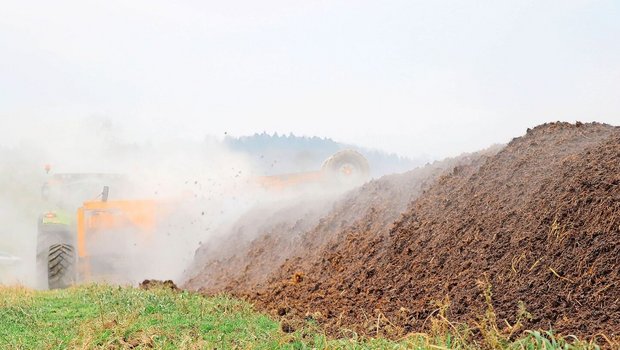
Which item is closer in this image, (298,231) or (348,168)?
(298,231)

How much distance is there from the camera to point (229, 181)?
19906 mm

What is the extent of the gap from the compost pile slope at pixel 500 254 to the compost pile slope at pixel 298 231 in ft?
2.67

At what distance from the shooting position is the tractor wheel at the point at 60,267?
Answer: 49.0 ft

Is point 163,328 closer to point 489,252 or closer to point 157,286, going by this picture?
point 489,252

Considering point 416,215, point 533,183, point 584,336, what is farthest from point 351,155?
point 584,336

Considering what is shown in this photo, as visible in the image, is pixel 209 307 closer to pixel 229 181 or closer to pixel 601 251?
pixel 601 251

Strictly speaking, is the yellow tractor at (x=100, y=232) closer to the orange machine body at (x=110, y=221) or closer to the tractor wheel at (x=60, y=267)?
the orange machine body at (x=110, y=221)

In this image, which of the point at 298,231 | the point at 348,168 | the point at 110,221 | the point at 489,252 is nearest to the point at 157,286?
the point at 298,231

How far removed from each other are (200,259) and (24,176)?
3818 centimetres

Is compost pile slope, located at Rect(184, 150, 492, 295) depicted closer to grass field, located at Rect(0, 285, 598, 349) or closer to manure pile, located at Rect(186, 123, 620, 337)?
manure pile, located at Rect(186, 123, 620, 337)

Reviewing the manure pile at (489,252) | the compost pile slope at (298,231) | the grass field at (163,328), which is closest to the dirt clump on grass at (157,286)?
the grass field at (163,328)

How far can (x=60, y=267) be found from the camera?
1495cm

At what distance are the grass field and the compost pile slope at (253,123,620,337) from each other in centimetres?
55

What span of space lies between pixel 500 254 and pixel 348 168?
1061cm
